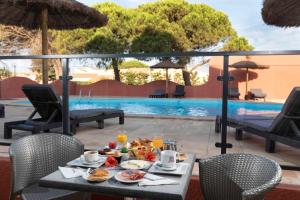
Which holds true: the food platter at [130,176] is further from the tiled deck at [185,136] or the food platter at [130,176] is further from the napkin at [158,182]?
the tiled deck at [185,136]

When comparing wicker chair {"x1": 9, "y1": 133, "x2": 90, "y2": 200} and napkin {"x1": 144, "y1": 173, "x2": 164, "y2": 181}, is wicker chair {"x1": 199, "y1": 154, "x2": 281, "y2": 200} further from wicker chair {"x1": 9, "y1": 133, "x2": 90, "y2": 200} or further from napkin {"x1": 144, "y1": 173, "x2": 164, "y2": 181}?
wicker chair {"x1": 9, "y1": 133, "x2": 90, "y2": 200}

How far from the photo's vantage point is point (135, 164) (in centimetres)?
212

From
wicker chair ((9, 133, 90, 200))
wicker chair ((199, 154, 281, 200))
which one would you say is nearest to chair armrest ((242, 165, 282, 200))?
wicker chair ((199, 154, 281, 200))

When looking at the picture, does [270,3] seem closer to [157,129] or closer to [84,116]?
[157,129]

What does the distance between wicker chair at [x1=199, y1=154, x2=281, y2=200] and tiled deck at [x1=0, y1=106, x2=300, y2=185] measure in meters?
0.62

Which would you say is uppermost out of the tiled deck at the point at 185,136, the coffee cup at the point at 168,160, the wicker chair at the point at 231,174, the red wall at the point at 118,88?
the red wall at the point at 118,88

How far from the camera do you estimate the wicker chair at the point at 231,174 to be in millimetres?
2131

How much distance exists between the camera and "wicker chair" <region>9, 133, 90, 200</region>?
246cm

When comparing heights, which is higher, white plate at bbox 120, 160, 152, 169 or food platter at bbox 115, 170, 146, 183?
white plate at bbox 120, 160, 152, 169

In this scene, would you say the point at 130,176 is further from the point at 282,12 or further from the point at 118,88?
the point at 118,88

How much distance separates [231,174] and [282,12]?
19.4 ft

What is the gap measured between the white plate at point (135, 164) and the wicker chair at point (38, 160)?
712 millimetres

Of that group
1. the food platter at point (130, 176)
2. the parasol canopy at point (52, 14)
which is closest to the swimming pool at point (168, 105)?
the parasol canopy at point (52, 14)

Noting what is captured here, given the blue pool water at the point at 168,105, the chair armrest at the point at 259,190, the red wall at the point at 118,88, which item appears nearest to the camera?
the chair armrest at the point at 259,190
